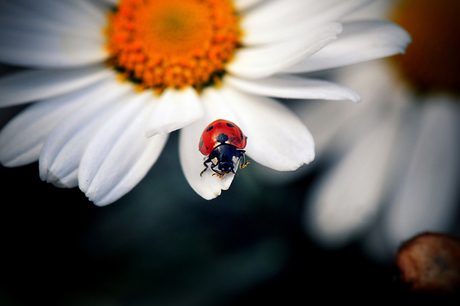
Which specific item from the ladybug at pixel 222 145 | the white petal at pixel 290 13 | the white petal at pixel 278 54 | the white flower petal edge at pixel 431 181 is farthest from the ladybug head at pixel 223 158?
the white flower petal edge at pixel 431 181

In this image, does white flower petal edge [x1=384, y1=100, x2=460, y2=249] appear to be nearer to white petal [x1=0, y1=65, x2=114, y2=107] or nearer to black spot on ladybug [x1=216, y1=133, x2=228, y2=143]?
black spot on ladybug [x1=216, y1=133, x2=228, y2=143]

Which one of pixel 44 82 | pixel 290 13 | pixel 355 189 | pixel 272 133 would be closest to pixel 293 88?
pixel 272 133

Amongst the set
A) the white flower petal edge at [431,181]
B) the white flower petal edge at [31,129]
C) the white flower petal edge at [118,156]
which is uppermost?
the white flower petal edge at [31,129]

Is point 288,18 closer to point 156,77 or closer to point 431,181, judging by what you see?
point 156,77

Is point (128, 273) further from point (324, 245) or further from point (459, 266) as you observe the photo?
point (459, 266)

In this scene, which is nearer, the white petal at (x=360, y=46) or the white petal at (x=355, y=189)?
the white petal at (x=360, y=46)

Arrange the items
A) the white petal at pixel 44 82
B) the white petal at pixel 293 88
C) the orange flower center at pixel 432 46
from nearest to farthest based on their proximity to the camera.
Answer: the white petal at pixel 293 88 < the white petal at pixel 44 82 < the orange flower center at pixel 432 46

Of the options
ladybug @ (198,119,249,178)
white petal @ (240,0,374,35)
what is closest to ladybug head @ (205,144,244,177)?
ladybug @ (198,119,249,178)

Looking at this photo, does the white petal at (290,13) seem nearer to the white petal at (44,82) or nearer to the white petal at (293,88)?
the white petal at (293,88)

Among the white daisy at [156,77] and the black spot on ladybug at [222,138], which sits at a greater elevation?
the white daisy at [156,77]
